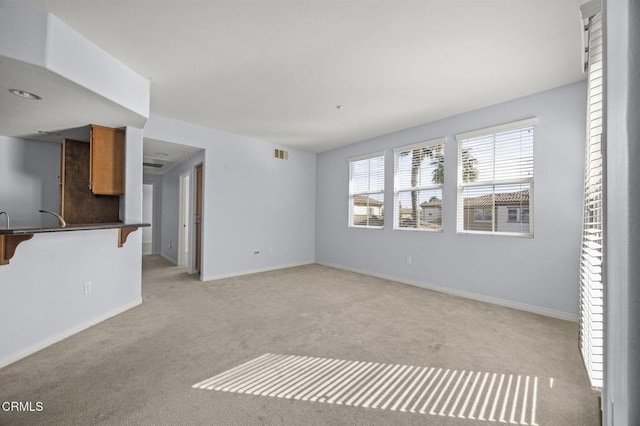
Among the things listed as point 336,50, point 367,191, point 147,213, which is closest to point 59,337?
point 336,50

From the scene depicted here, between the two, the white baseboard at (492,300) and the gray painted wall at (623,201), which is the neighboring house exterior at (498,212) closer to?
the white baseboard at (492,300)

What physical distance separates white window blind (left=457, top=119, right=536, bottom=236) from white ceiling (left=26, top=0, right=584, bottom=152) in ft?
1.53

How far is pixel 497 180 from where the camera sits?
3803 millimetres

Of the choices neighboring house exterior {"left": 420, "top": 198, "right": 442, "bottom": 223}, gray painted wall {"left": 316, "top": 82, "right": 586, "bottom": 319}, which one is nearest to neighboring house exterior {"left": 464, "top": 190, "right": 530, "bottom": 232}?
gray painted wall {"left": 316, "top": 82, "right": 586, "bottom": 319}

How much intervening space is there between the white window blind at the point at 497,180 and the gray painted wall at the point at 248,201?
3.45 m

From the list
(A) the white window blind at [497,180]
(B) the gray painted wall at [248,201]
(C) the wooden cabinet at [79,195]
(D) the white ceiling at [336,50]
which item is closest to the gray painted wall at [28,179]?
(C) the wooden cabinet at [79,195]

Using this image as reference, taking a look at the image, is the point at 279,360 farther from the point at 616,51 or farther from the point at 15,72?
the point at 15,72

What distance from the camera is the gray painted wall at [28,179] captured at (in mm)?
3305

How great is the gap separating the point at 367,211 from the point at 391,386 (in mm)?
3952

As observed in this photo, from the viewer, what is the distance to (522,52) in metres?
2.62

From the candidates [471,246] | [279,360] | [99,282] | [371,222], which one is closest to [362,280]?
[371,222]

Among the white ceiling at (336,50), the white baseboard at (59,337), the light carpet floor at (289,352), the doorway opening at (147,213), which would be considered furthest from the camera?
the doorway opening at (147,213)

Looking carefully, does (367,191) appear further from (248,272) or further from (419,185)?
(248,272)

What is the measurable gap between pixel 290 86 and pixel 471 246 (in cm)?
327
